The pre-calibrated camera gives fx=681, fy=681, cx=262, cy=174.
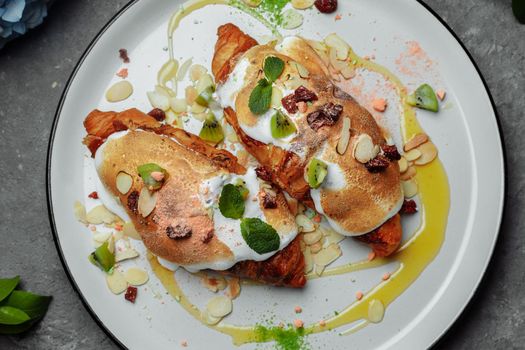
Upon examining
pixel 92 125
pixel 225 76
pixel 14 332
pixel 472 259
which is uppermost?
pixel 225 76

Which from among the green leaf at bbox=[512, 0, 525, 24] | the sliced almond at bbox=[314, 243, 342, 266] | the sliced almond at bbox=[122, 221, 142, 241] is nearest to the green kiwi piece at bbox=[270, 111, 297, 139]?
the sliced almond at bbox=[314, 243, 342, 266]

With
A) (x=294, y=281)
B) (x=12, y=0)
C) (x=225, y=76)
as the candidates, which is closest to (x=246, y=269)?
(x=294, y=281)

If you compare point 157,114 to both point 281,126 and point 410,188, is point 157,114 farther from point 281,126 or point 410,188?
point 410,188

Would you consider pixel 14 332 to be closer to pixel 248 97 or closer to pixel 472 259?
pixel 248 97

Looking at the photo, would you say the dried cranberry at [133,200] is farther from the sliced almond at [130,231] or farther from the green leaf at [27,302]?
the green leaf at [27,302]

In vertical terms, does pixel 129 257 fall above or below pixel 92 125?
below

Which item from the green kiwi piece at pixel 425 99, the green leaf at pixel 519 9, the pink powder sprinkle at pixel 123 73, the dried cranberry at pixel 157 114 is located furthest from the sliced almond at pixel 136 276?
the green leaf at pixel 519 9
